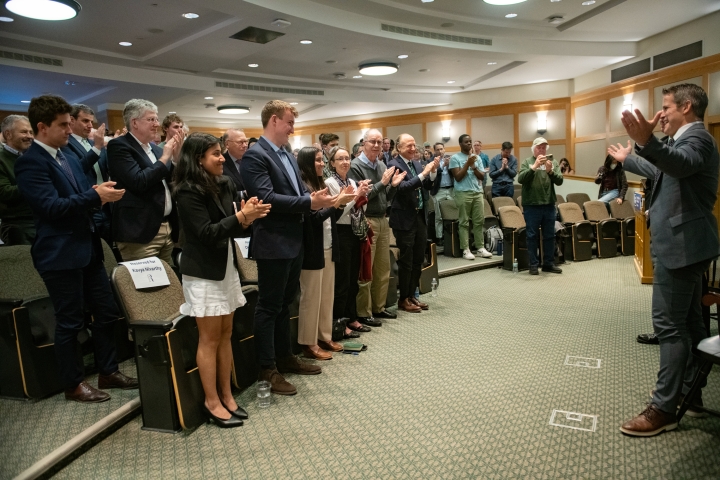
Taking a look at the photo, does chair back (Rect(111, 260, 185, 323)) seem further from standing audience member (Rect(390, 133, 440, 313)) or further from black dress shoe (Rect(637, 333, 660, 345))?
black dress shoe (Rect(637, 333, 660, 345))

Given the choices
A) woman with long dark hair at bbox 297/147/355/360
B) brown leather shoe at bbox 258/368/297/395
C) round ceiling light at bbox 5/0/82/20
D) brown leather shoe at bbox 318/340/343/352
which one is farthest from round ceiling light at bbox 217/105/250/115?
brown leather shoe at bbox 258/368/297/395

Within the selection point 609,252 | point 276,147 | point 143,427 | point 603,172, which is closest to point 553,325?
point 276,147

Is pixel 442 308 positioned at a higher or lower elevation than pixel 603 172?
lower

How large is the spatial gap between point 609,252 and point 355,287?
437 cm

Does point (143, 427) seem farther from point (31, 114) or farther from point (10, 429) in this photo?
point (31, 114)

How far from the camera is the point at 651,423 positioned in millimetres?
2191

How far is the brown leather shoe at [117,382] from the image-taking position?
109 inches

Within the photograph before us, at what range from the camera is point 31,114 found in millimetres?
2471

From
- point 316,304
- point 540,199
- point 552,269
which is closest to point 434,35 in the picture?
point 540,199

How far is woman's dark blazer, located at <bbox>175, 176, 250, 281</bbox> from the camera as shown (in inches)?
88.2

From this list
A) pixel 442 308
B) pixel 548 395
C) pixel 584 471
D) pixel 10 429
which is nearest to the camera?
pixel 584 471

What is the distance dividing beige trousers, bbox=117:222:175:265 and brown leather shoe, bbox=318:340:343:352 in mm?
1136

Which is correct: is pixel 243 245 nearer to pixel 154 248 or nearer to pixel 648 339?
pixel 154 248

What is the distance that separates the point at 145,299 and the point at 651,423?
241 cm
